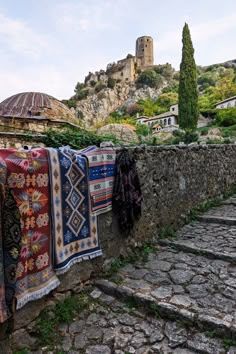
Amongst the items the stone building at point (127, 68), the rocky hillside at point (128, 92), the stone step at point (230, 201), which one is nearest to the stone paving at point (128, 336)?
the stone step at point (230, 201)

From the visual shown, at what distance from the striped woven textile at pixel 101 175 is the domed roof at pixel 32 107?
10070 millimetres

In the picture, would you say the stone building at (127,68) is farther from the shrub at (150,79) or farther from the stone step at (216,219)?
the stone step at (216,219)

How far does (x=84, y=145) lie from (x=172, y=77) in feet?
198

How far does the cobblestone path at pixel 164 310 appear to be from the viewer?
204cm

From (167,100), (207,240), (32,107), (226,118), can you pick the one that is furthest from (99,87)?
(207,240)

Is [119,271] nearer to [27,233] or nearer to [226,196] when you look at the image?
[27,233]

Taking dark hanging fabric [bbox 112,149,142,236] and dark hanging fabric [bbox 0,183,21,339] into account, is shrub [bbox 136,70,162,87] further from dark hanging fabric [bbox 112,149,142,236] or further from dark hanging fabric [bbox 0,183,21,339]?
dark hanging fabric [bbox 0,183,21,339]

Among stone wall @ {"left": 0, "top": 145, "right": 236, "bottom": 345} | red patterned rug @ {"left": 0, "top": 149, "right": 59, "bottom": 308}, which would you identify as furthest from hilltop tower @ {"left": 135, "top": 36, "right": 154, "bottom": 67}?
red patterned rug @ {"left": 0, "top": 149, "right": 59, "bottom": 308}

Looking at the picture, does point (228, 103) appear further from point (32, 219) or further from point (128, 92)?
point (32, 219)

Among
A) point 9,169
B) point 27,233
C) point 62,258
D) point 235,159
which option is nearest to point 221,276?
point 62,258

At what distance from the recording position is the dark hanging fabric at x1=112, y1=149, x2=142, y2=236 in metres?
3.11

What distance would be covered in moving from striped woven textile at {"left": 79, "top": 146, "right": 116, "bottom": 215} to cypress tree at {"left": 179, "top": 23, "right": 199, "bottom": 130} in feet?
68.0

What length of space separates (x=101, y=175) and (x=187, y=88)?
78.9 ft

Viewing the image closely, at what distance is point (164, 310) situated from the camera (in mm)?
2367
